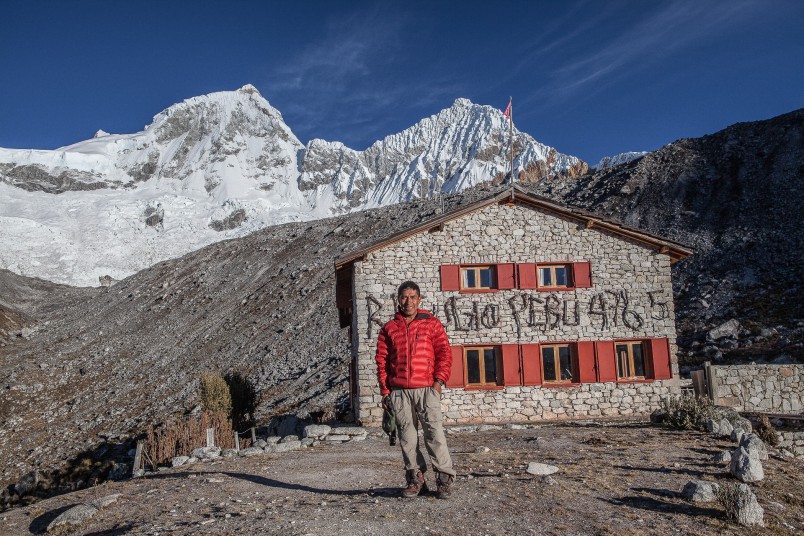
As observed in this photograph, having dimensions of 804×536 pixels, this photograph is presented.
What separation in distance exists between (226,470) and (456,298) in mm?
9230

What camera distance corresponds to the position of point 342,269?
19.3 meters

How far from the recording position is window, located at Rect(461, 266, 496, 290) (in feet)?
59.5

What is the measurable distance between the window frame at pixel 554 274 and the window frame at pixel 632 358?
215 cm

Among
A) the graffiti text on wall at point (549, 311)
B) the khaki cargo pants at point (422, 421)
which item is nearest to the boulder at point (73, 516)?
the khaki cargo pants at point (422, 421)

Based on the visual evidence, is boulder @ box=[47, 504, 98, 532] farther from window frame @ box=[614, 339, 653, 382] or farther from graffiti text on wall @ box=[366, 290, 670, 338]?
window frame @ box=[614, 339, 653, 382]

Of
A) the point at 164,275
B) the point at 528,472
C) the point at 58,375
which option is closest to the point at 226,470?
the point at 528,472

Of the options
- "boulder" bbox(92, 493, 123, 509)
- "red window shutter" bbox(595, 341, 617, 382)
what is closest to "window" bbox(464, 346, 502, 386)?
"red window shutter" bbox(595, 341, 617, 382)

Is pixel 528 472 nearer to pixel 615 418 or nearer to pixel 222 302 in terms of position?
pixel 615 418

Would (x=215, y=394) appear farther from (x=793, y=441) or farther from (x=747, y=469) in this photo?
(x=747, y=469)

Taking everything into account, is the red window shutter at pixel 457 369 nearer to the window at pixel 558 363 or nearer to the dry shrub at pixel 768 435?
the window at pixel 558 363

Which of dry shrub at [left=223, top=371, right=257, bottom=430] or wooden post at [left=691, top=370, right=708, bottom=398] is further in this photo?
dry shrub at [left=223, top=371, right=257, bottom=430]

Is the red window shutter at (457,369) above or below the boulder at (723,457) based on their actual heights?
above

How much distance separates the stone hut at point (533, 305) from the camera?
57.7ft

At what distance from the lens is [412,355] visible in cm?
649
